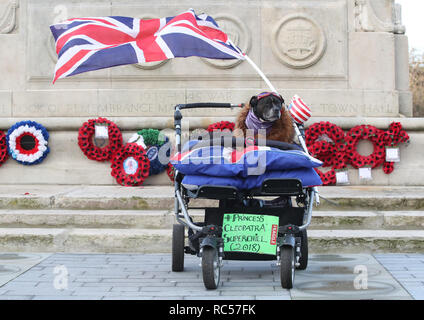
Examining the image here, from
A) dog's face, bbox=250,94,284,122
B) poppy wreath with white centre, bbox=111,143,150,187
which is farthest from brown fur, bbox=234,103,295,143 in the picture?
poppy wreath with white centre, bbox=111,143,150,187

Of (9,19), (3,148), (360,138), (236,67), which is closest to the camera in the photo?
(360,138)

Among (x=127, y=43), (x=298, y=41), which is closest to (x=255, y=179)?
(x=127, y=43)

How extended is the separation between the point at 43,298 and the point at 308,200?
202 centimetres

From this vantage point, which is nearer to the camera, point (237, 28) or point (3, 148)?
point (3, 148)

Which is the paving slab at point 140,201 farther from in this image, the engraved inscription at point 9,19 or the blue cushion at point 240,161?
the engraved inscription at point 9,19

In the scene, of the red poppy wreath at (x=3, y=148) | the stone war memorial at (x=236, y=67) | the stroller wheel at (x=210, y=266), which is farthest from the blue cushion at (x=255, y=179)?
the red poppy wreath at (x=3, y=148)

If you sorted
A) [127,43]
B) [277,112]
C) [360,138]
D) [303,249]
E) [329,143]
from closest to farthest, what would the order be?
1. [277,112]
2. [303,249]
3. [127,43]
4. [329,143]
5. [360,138]

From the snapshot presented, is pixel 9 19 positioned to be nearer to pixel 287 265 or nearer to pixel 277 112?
pixel 277 112

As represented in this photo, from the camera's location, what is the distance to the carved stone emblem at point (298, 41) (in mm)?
9672

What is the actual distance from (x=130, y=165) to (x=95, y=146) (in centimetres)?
60

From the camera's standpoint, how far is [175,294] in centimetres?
446

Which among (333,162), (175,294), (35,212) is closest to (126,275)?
(175,294)

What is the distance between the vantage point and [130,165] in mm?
8938

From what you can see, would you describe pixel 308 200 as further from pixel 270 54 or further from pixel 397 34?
pixel 397 34
